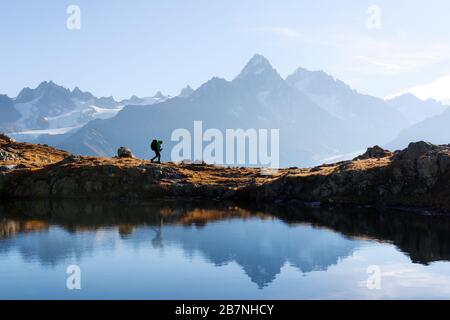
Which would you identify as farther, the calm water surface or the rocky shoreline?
the rocky shoreline

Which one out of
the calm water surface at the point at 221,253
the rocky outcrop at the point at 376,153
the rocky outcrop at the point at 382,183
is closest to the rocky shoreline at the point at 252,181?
the rocky outcrop at the point at 382,183

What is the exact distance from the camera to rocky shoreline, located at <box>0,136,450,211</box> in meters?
103

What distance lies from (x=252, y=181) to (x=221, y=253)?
63.7 metres

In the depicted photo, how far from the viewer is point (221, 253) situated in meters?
62.9

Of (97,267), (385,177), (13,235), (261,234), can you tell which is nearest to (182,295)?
(97,267)

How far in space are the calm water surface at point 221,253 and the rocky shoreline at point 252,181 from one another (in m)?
8.98

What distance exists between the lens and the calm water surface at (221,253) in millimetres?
46281

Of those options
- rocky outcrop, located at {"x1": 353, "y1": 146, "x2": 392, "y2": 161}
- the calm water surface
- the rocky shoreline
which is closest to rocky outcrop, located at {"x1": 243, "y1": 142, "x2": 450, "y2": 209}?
the rocky shoreline

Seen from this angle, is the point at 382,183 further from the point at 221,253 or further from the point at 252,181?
the point at 221,253

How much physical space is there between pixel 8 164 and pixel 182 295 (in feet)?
358

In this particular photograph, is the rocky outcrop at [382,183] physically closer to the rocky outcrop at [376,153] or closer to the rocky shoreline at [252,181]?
the rocky shoreline at [252,181]

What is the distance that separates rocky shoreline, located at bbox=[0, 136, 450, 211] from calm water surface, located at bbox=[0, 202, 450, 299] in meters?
8.98

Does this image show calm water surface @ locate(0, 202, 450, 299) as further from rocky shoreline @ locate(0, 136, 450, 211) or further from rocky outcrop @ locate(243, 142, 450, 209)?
rocky shoreline @ locate(0, 136, 450, 211)
